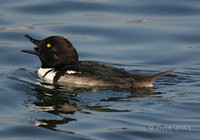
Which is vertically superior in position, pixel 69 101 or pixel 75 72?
pixel 75 72

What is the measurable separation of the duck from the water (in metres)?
0.27

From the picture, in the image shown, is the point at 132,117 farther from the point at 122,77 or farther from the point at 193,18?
the point at 193,18

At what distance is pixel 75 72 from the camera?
1025 centimetres

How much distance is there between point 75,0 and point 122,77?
704 centimetres

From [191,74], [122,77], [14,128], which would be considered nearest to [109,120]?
[14,128]

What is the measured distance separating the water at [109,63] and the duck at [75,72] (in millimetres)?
274

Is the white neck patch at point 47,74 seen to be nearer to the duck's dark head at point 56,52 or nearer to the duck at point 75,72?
the duck at point 75,72

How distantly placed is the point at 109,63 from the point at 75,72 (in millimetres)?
2192

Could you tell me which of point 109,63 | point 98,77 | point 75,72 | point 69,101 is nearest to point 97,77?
point 98,77

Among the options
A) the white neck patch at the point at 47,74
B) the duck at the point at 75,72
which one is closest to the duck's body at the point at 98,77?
the duck at the point at 75,72

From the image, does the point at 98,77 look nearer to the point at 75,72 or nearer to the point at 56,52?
the point at 75,72

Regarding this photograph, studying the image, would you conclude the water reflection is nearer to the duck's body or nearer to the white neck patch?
the duck's body

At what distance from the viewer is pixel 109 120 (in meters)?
8.02

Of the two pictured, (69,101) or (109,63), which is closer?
(69,101)
